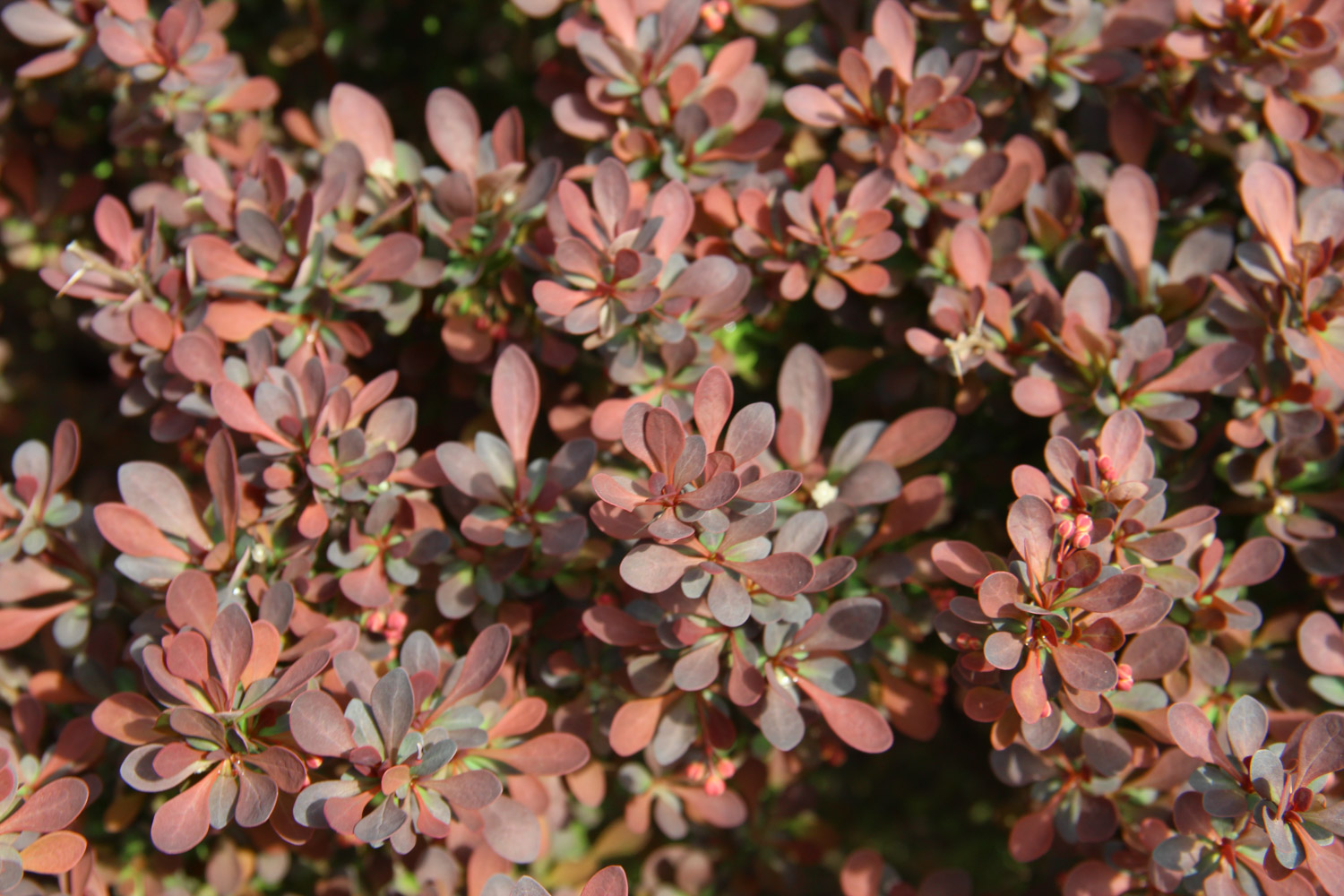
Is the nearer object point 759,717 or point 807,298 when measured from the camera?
point 759,717

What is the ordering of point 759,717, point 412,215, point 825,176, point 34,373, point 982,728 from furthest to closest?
point 34,373 < point 982,728 < point 412,215 < point 825,176 < point 759,717

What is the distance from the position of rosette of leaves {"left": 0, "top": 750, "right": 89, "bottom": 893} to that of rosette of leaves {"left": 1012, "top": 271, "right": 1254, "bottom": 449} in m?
1.34

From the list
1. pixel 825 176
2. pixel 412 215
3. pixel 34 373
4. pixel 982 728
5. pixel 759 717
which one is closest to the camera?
pixel 759 717

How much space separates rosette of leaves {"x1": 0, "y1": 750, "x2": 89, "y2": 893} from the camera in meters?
1.21

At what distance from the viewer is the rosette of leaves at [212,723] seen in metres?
1.13

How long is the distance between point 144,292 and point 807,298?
3.44 feet

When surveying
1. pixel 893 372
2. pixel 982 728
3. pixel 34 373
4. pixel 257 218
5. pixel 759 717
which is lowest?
pixel 982 728

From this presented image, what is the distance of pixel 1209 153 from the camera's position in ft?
5.59

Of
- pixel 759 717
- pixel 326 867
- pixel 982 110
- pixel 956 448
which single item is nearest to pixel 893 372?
pixel 956 448

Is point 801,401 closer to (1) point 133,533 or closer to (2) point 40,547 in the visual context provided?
(1) point 133,533

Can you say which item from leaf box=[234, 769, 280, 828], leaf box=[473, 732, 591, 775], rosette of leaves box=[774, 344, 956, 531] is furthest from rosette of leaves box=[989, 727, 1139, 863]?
leaf box=[234, 769, 280, 828]

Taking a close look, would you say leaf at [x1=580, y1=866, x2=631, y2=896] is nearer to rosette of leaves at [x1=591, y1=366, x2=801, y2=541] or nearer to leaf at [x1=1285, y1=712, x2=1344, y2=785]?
rosette of leaves at [x1=591, y1=366, x2=801, y2=541]

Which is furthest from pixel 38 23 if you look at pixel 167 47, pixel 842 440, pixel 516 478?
pixel 842 440

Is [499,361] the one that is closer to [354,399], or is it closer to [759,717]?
[354,399]
